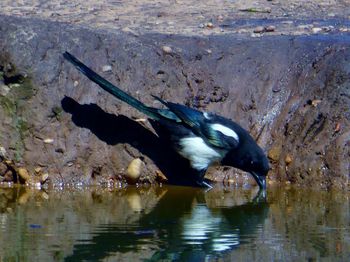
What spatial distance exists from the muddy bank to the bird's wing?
47 centimetres

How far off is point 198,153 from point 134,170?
561 millimetres

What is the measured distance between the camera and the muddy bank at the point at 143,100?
9.35m

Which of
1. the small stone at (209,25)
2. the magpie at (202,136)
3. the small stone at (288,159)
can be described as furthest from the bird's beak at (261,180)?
the small stone at (209,25)

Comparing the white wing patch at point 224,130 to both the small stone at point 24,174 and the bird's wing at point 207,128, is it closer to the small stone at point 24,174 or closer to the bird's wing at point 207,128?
the bird's wing at point 207,128

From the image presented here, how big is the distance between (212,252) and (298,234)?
31.0 inches

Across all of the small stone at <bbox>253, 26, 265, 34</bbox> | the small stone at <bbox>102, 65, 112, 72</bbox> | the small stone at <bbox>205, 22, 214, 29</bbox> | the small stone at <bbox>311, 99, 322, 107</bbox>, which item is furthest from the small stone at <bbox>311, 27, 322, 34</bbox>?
the small stone at <bbox>102, 65, 112, 72</bbox>

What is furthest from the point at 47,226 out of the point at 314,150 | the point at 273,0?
the point at 273,0

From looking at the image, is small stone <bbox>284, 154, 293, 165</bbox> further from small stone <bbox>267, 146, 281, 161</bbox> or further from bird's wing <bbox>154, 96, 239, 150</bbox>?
bird's wing <bbox>154, 96, 239, 150</bbox>

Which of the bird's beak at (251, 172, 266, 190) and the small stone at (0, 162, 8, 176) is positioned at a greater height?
the small stone at (0, 162, 8, 176)

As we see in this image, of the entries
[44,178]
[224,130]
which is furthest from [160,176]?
[44,178]

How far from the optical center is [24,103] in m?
9.37

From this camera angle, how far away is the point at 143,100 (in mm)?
9492

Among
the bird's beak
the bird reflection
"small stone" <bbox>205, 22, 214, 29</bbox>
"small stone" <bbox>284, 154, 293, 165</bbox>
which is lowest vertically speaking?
the bird reflection

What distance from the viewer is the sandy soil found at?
1109 cm
